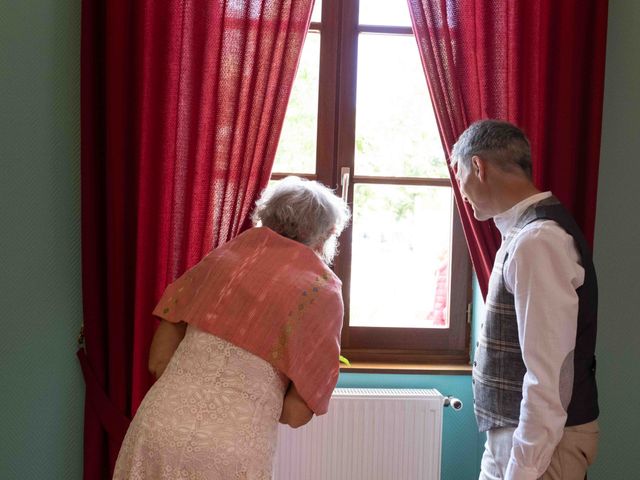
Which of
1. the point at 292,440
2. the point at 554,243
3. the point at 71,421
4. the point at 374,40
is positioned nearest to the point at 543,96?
the point at 374,40

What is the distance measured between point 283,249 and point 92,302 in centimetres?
87

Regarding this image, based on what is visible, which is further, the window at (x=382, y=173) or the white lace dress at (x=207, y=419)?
the window at (x=382, y=173)

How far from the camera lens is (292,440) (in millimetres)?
2273

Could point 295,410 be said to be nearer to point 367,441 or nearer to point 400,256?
point 367,441

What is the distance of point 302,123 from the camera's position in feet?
8.17

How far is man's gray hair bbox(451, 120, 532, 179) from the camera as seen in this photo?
1.70 metres

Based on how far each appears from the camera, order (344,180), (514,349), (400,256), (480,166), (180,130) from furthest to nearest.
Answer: (400,256)
(344,180)
(180,130)
(480,166)
(514,349)

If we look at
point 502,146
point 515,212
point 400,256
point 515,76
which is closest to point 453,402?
point 400,256

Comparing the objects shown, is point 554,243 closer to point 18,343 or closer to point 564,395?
point 564,395

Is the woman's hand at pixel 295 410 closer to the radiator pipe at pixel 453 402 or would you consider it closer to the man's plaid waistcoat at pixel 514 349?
the man's plaid waistcoat at pixel 514 349

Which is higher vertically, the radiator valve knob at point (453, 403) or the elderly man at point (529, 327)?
the elderly man at point (529, 327)

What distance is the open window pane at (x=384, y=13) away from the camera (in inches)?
98.1

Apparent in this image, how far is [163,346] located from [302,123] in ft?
3.50

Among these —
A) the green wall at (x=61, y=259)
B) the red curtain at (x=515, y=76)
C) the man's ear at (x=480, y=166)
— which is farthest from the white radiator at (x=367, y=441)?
the man's ear at (x=480, y=166)
